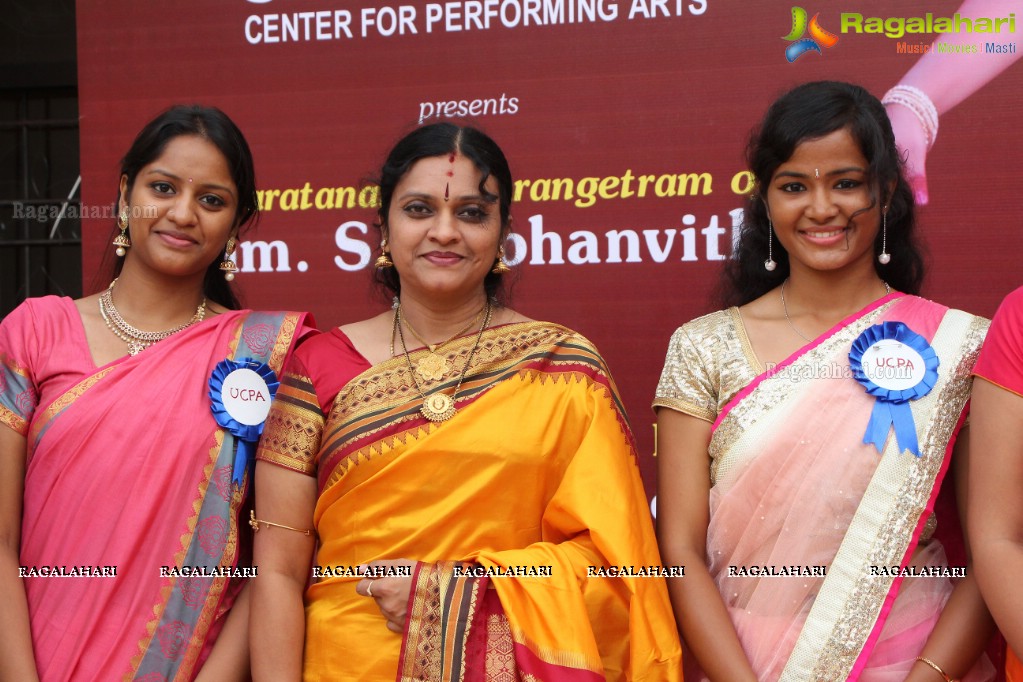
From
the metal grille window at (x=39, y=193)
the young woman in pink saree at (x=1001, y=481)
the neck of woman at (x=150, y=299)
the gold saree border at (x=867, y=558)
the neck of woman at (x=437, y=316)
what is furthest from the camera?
the metal grille window at (x=39, y=193)

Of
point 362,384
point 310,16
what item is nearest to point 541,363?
point 362,384

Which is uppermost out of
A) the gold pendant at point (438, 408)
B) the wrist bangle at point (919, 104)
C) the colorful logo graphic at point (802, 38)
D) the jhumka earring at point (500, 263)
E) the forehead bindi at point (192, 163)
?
the colorful logo graphic at point (802, 38)

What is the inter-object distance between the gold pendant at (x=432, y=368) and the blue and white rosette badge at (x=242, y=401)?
36 centimetres

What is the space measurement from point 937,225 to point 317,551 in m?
2.00

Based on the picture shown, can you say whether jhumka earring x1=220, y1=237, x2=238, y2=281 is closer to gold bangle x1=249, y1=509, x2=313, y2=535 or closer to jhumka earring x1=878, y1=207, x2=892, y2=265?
gold bangle x1=249, y1=509, x2=313, y2=535

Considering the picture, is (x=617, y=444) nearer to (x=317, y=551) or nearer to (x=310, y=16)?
(x=317, y=551)

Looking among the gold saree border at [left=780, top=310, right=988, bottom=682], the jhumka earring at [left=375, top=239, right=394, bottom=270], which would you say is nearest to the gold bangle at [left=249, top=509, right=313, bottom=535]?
the jhumka earring at [left=375, top=239, right=394, bottom=270]

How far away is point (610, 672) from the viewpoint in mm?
2309

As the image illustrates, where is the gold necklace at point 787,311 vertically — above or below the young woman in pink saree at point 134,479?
above

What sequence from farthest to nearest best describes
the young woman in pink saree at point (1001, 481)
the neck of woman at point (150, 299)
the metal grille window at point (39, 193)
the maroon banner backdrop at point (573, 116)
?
1. the metal grille window at point (39, 193)
2. the maroon banner backdrop at point (573, 116)
3. the neck of woman at point (150, 299)
4. the young woman in pink saree at point (1001, 481)

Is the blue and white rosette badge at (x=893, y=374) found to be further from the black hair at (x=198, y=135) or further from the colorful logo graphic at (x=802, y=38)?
the black hair at (x=198, y=135)

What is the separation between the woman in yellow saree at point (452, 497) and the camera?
225cm

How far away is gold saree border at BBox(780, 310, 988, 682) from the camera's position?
2314 millimetres

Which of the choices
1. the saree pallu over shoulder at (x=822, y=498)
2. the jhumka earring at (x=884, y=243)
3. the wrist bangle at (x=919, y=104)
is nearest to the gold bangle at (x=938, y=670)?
the saree pallu over shoulder at (x=822, y=498)
